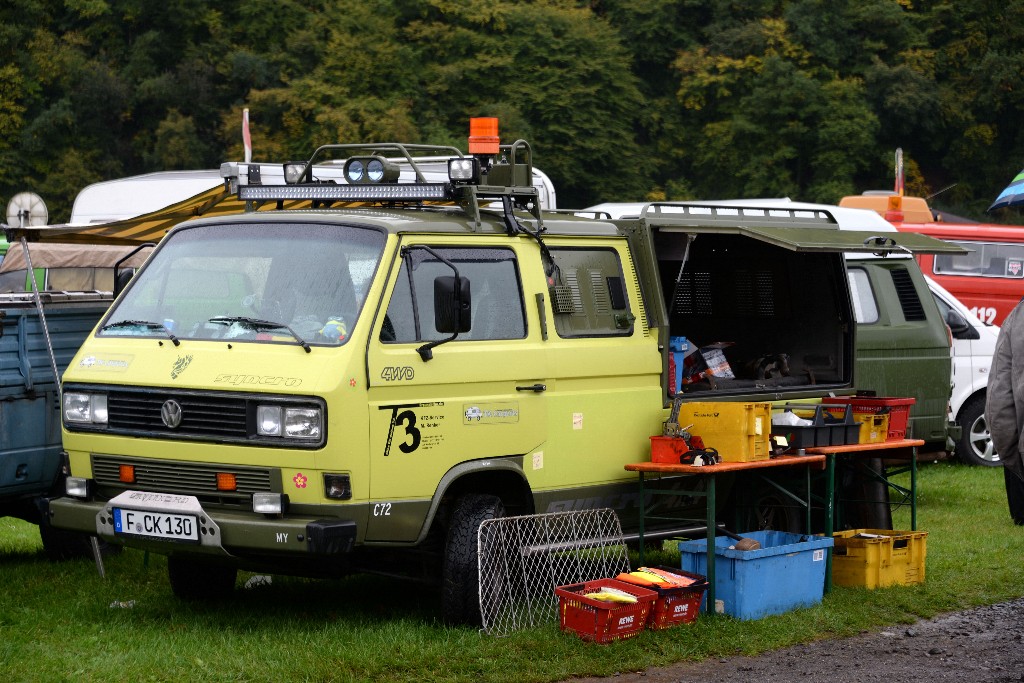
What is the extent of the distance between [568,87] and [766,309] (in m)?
34.9

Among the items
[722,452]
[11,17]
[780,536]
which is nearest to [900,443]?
[780,536]

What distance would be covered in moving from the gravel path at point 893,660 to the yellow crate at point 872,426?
4.57 ft

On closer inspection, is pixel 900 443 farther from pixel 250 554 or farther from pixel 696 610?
pixel 250 554

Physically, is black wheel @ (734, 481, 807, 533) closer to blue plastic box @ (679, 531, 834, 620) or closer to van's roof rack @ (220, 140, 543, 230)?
blue plastic box @ (679, 531, 834, 620)

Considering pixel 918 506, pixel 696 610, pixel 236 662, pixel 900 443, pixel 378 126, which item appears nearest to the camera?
pixel 236 662

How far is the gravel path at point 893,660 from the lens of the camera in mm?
7578

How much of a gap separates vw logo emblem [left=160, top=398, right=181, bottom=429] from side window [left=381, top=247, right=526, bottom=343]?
3.65 ft

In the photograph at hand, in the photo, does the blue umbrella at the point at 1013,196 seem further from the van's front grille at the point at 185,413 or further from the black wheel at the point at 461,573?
the van's front grille at the point at 185,413

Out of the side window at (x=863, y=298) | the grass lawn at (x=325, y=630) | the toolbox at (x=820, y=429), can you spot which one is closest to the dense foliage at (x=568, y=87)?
the side window at (x=863, y=298)

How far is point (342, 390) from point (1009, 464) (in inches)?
132

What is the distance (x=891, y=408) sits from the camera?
1009 cm

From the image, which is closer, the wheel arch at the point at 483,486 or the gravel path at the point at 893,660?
the gravel path at the point at 893,660

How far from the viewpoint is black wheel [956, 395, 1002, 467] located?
1622 cm

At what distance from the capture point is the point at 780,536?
A: 9.56m
